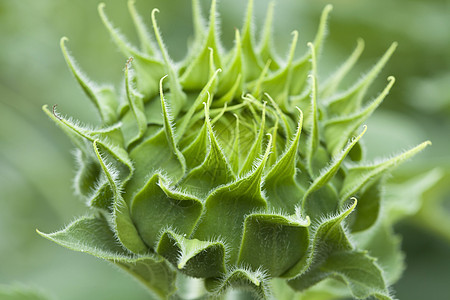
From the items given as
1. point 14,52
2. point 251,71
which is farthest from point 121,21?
point 251,71

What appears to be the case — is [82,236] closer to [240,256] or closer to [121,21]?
[240,256]

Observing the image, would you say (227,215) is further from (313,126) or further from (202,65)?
(202,65)

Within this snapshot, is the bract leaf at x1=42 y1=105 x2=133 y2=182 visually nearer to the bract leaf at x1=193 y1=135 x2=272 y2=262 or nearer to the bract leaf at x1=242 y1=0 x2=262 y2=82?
the bract leaf at x1=193 y1=135 x2=272 y2=262

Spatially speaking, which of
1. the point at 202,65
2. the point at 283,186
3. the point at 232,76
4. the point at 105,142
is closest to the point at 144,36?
the point at 202,65

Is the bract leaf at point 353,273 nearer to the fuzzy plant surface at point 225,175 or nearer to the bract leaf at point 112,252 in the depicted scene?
the fuzzy plant surface at point 225,175

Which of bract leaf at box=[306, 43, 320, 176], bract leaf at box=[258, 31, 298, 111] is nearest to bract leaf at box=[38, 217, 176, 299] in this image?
bract leaf at box=[306, 43, 320, 176]

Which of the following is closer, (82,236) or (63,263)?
(82,236)

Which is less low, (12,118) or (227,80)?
(227,80)
